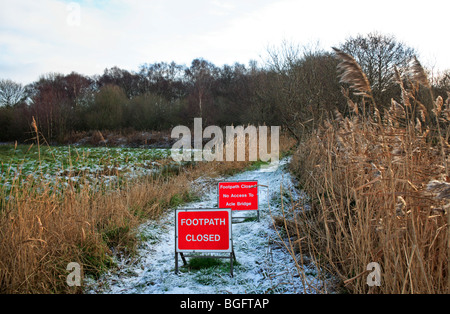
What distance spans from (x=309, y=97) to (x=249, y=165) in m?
2.94

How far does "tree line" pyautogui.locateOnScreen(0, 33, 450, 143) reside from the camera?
32.2ft

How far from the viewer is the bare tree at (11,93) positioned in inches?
1224

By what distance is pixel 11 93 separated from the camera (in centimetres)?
3175

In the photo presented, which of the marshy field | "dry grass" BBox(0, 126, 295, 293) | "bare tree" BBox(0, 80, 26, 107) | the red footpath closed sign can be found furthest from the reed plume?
"bare tree" BBox(0, 80, 26, 107)

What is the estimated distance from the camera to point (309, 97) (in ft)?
30.3

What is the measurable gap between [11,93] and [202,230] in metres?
37.2

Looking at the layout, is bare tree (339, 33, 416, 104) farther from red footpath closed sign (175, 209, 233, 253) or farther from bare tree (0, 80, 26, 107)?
bare tree (0, 80, 26, 107)

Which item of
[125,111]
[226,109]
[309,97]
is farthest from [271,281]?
[125,111]

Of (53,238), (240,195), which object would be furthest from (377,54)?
(53,238)

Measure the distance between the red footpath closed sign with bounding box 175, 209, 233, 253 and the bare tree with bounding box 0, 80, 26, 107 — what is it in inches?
1403

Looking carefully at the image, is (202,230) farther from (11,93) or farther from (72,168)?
(11,93)

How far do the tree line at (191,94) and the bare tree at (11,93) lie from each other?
0.08m

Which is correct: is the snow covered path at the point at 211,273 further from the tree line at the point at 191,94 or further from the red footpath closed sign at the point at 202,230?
the tree line at the point at 191,94

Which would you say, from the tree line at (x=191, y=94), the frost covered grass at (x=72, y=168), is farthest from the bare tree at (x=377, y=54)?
the frost covered grass at (x=72, y=168)
